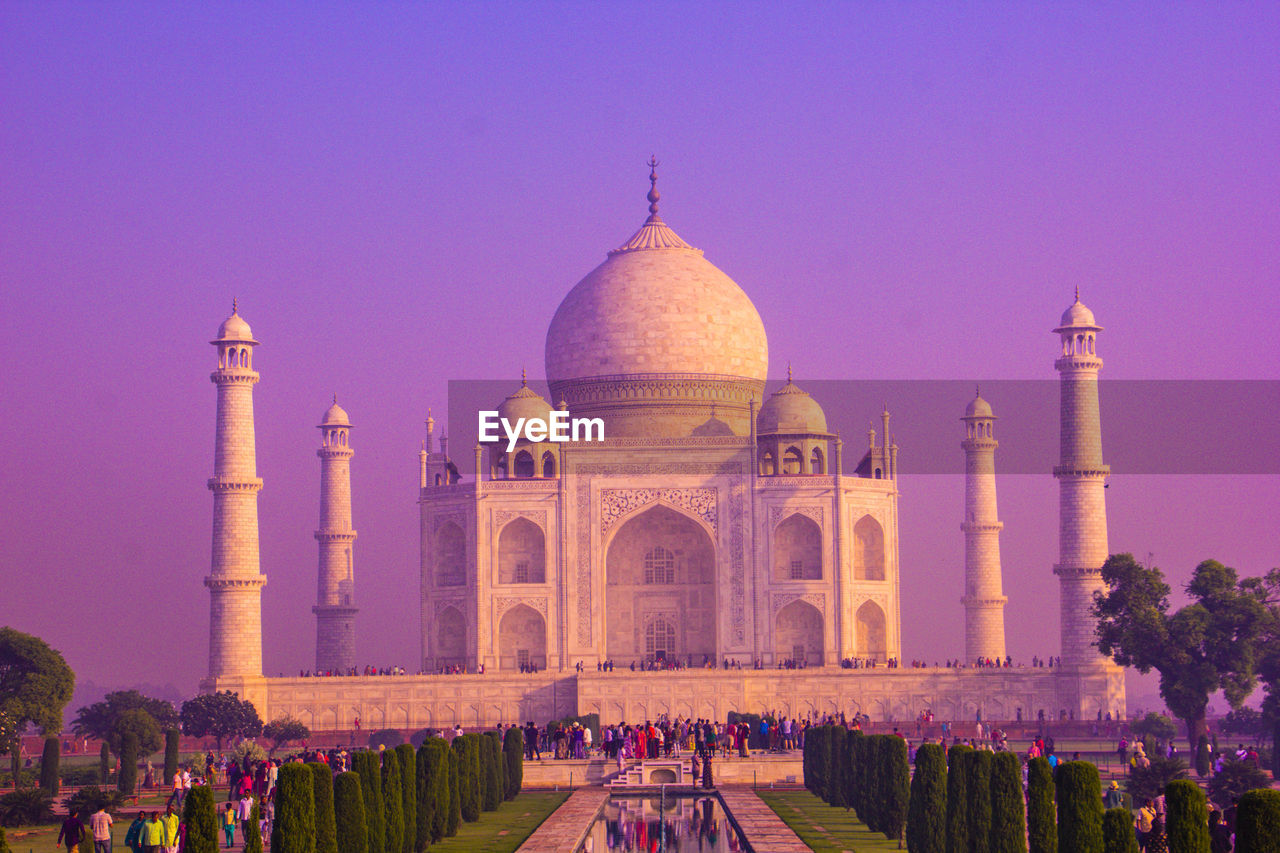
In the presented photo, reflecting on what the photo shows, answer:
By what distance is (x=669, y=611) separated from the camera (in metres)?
41.7

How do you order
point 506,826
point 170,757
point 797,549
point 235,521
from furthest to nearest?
point 797,549
point 235,521
point 170,757
point 506,826

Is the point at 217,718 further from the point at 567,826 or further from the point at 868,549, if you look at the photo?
the point at 567,826

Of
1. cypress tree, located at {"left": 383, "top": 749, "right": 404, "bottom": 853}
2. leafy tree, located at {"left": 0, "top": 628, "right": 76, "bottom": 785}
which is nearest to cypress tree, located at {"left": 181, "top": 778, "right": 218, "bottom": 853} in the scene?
cypress tree, located at {"left": 383, "top": 749, "right": 404, "bottom": 853}

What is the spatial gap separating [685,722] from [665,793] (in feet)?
31.1

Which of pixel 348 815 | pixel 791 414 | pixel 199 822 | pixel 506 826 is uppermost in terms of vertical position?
pixel 791 414

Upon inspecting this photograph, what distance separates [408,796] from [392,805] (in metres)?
0.96

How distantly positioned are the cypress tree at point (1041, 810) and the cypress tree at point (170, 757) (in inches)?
674

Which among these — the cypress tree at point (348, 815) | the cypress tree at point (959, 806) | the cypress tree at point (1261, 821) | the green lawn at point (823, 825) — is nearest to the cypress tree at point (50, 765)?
the green lawn at point (823, 825)

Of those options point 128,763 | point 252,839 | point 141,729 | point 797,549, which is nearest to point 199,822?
point 252,839

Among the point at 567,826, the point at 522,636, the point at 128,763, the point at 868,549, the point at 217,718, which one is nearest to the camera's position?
the point at 567,826

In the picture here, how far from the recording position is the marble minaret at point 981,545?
4262 cm

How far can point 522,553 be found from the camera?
4112 cm

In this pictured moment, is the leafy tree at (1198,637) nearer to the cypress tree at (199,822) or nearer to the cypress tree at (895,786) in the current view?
the cypress tree at (895,786)

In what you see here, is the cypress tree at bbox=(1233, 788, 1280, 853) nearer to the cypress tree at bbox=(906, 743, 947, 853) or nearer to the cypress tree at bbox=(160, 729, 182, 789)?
the cypress tree at bbox=(906, 743, 947, 853)
